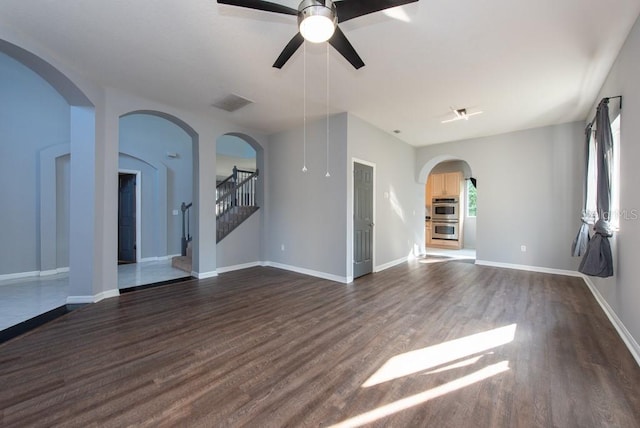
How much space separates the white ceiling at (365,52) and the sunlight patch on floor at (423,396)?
115 inches

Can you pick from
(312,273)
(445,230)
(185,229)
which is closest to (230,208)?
(185,229)

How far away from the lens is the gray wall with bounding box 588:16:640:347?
2356mm

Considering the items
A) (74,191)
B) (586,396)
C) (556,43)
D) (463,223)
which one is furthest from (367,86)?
(463,223)

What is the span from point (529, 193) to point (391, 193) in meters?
2.73

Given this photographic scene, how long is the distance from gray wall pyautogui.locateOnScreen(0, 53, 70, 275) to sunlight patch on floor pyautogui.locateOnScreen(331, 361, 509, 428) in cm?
625

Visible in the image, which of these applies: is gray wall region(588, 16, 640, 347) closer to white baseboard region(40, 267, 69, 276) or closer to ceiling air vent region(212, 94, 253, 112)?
ceiling air vent region(212, 94, 253, 112)

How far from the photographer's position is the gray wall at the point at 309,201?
15.8ft

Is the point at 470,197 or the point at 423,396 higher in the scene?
the point at 470,197

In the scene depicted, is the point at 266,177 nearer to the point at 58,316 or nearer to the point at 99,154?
the point at 99,154

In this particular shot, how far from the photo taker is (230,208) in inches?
235

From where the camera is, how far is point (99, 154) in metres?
3.69

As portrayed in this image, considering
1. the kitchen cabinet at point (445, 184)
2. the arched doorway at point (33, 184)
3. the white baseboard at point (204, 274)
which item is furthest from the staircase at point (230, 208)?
the kitchen cabinet at point (445, 184)

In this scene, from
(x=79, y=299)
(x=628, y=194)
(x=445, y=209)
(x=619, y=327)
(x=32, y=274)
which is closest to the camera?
(x=628, y=194)

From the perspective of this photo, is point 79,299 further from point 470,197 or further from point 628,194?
point 470,197
